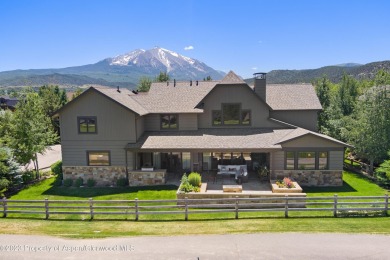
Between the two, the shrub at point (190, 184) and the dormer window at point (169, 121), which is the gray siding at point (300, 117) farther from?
the shrub at point (190, 184)

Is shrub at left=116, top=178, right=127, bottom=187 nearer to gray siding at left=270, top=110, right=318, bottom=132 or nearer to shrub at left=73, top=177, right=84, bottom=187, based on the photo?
shrub at left=73, top=177, right=84, bottom=187

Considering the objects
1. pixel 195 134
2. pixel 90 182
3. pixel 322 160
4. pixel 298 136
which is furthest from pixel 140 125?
pixel 322 160

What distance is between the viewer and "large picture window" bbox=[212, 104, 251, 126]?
24.5 meters

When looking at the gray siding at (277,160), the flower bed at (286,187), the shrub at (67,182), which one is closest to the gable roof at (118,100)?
the shrub at (67,182)

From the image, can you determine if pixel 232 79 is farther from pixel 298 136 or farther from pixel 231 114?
pixel 298 136

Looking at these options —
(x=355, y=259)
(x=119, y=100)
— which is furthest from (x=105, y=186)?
(x=355, y=259)

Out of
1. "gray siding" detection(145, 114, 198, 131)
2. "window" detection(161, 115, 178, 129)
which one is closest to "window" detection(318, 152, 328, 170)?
"gray siding" detection(145, 114, 198, 131)

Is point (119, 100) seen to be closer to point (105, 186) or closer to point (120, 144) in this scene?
point (120, 144)

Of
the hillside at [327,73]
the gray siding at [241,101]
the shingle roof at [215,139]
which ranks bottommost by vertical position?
the shingle roof at [215,139]

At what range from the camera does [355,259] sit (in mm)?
10141

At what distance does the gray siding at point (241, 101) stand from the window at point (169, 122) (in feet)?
7.72

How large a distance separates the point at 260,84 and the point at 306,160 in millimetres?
7684

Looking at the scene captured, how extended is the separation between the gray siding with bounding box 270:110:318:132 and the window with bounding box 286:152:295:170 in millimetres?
4863

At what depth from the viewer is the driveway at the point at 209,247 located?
34.8 ft
